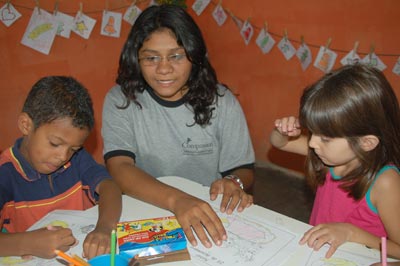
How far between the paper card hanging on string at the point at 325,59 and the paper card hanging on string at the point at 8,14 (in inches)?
74.7

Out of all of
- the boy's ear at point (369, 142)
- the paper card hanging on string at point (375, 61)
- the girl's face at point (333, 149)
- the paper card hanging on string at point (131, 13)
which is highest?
the paper card hanging on string at point (131, 13)

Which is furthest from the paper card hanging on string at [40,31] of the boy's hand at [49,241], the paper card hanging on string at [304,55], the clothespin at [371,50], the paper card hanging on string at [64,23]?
the clothespin at [371,50]

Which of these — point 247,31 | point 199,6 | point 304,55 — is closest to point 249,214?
point 304,55

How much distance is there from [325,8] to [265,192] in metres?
1.33

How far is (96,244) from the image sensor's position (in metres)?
0.90

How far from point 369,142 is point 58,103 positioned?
36.0 inches

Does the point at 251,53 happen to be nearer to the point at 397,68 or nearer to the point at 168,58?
the point at 397,68

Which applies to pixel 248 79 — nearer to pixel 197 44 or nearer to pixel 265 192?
pixel 265 192

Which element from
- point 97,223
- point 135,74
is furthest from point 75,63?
point 97,223

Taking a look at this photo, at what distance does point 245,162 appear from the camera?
146 cm

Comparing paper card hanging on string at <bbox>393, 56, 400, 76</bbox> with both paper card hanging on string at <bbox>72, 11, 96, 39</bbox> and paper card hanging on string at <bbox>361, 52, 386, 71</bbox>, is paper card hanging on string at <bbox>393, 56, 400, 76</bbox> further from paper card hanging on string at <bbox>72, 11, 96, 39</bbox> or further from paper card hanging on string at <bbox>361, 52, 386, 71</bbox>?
paper card hanging on string at <bbox>72, 11, 96, 39</bbox>

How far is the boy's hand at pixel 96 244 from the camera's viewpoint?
0.89 m

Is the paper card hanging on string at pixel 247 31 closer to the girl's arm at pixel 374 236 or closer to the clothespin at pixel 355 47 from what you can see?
the clothespin at pixel 355 47

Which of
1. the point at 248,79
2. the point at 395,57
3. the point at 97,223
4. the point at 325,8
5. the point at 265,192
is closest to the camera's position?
the point at 97,223
